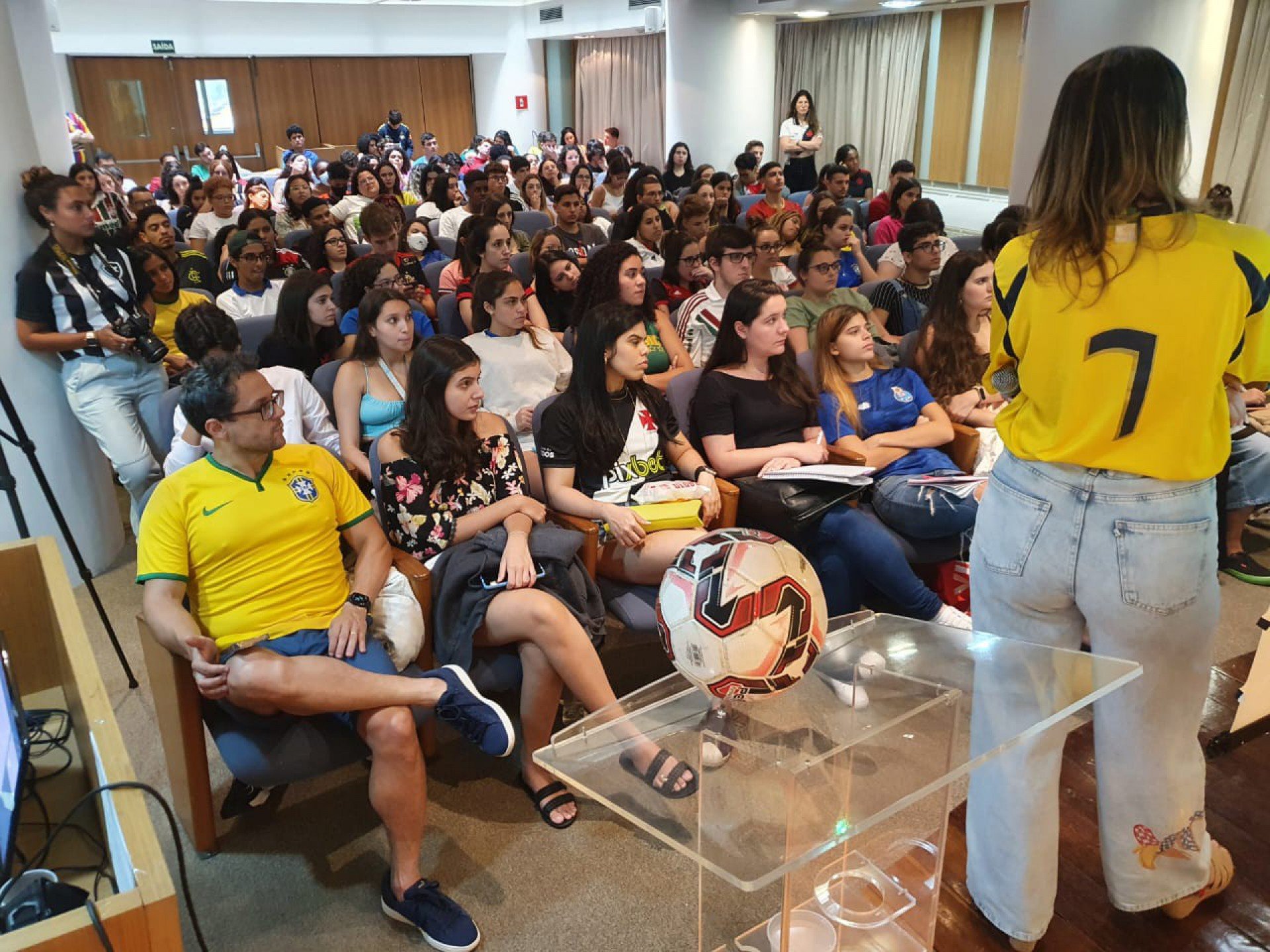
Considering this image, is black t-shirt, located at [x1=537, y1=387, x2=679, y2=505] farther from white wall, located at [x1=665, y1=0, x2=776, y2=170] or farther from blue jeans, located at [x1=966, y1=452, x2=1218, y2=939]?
white wall, located at [x1=665, y1=0, x2=776, y2=170]

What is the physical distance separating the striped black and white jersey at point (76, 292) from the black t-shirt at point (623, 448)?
1.92 metres

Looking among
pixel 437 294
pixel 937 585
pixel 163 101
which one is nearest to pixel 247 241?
pixel 437 294

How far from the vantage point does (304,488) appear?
7.88 feet

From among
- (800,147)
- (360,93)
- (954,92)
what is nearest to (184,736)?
(800,147)

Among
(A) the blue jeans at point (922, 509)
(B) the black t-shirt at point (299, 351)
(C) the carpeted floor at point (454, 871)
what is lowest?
(C) the carpeted floor at point (454, 871)

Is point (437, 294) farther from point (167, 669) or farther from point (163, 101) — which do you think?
point (163, 101)

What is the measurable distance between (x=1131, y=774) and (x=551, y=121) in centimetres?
1715

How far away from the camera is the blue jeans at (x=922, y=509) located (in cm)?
303

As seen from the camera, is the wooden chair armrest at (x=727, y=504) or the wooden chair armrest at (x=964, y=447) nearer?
the wooden chair armrest at (x=727, y=504)

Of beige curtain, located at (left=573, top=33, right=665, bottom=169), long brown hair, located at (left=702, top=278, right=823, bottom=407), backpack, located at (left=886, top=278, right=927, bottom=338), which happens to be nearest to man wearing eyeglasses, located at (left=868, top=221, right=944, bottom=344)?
backpack, located at (left=886, top=278, right=927, bottom=338)

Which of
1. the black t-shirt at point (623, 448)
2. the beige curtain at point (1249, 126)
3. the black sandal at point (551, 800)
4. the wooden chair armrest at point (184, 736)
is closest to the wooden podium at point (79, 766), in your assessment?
the wooden chair armrest at point (184, 736)

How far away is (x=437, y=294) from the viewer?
5.57m

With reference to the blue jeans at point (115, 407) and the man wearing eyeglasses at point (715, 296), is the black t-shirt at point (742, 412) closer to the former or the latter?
the man wearing eyeglasses at point (715, 296)

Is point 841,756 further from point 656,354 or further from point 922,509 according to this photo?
point 656,354
